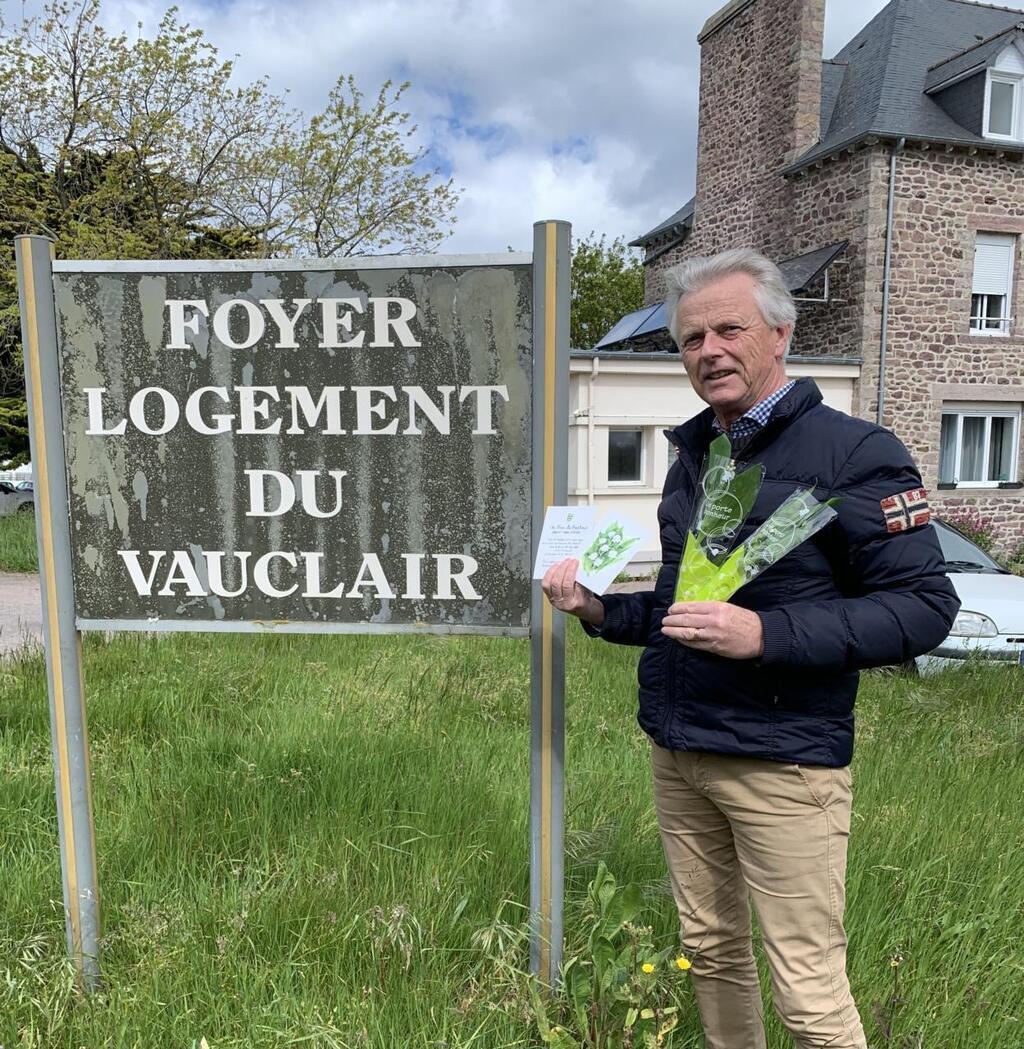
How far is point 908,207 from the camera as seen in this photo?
1531 cm

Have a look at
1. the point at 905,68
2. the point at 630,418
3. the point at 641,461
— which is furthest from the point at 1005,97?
the point at 641,461

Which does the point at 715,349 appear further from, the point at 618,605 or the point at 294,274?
the point at 294,274

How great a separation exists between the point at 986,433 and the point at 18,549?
18095mm

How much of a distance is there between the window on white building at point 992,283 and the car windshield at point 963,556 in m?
11.0

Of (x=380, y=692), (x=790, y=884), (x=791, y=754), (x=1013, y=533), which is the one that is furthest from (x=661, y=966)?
(x=1013, y=533)

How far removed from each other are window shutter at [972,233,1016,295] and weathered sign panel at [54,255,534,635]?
682 inches

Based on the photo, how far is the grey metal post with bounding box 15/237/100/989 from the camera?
87.5 inches

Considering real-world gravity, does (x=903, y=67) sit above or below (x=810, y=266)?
above

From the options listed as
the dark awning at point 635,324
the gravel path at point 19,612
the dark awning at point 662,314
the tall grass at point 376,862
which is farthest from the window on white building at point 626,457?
the tall grass at point 376,862

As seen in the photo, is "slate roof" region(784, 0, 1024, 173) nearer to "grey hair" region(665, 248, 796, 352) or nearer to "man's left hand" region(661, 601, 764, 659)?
"grey hair" region(665, 248, 796, 352)

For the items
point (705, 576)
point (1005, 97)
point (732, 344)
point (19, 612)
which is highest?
point (1005, 97)

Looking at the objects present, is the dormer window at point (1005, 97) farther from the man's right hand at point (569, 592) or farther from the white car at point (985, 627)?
the man's right hand at point (569, 592)

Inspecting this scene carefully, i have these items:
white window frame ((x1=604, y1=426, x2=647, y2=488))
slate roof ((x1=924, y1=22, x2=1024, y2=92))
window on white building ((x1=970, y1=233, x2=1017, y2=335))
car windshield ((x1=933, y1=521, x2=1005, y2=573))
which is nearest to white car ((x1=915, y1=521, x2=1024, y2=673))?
car windshield ((x1=933, y1=521, x2=1005, y2=573))

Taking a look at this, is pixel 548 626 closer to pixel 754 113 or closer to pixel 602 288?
pixel 754 113
